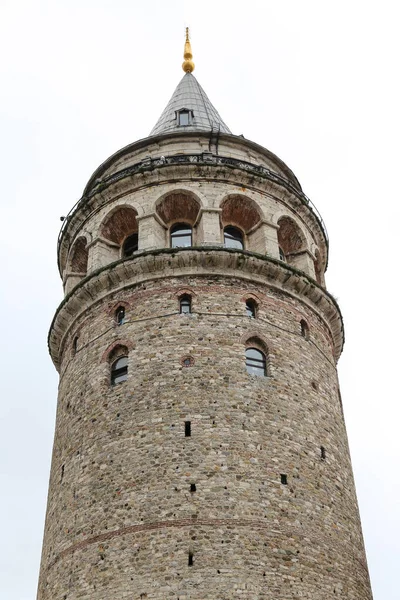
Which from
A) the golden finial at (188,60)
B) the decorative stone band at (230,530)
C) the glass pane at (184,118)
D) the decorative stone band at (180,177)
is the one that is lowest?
the decorative stone band at (230,530)

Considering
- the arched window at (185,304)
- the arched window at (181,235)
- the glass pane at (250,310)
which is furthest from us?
the arched window at (181,235)

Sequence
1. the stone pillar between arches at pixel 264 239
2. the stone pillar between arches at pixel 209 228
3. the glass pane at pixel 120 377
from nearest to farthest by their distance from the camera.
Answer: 1. the glass pane at pixel 120 377
2. the stone pillar between arches at pixel 209 228
3. the stone pillar between arches at pixel 264 239

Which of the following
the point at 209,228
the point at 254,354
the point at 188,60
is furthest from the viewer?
the point at 188,60

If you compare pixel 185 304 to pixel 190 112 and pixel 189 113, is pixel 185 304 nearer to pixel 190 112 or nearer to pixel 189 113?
pixel 189 113

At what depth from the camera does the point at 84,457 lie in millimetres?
22484

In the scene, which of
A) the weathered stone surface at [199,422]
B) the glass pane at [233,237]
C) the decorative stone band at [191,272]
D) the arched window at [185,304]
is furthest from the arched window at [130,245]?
the arched window at [185,304]

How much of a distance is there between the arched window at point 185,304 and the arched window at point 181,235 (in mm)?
3069

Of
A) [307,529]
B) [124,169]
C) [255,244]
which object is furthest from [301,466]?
[124,169]

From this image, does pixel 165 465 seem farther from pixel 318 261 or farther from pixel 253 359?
pixel 318 261

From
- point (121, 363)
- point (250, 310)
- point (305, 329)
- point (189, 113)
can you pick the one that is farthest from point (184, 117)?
point (121, 363)

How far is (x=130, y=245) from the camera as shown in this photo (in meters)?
28.2

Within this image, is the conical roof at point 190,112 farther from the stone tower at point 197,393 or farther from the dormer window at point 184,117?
the stone tower at point 197,393

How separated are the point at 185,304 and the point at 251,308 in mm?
2092

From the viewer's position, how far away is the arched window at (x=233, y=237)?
27.5 meters
